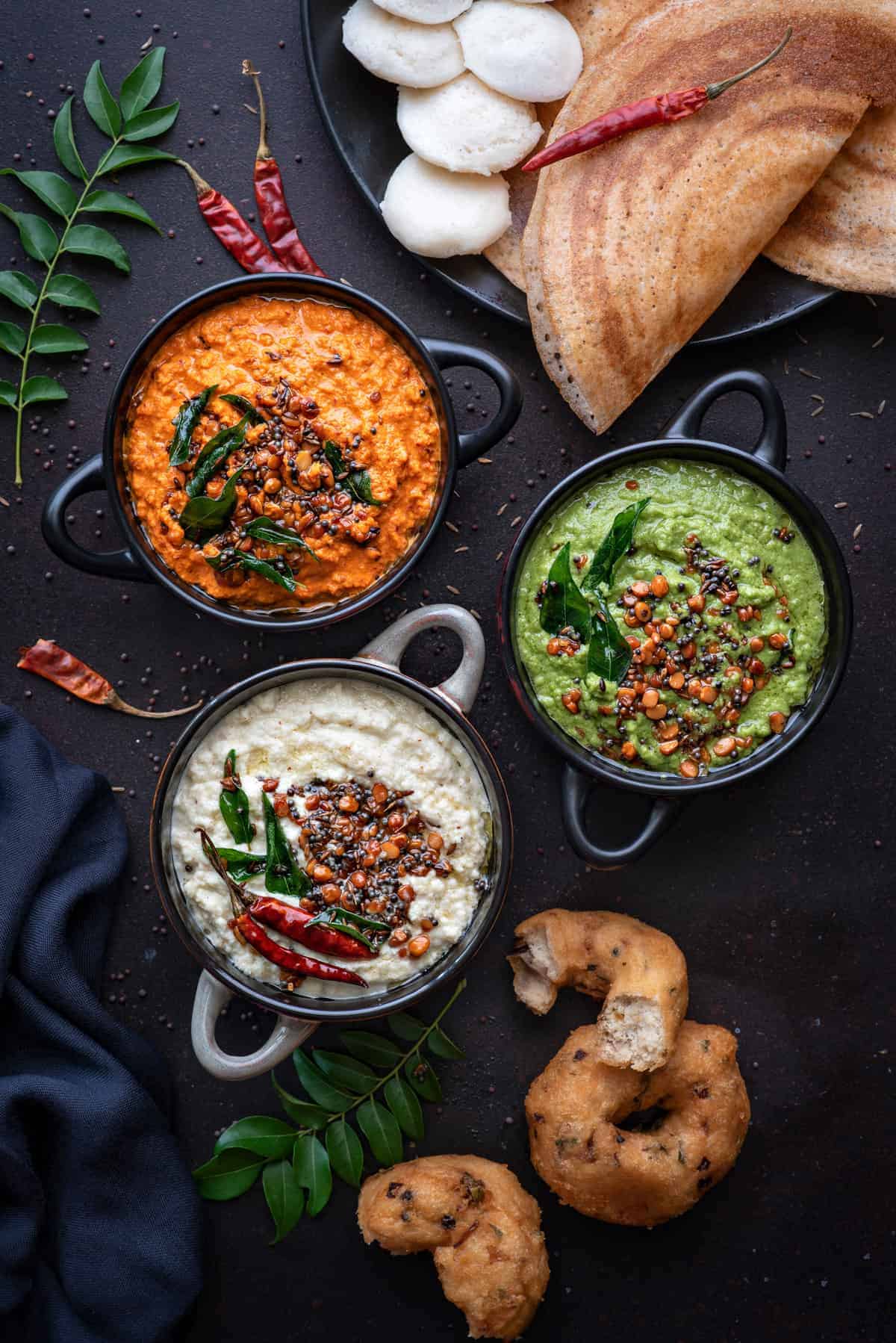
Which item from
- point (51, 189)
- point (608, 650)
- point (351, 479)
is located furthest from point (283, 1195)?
point (51, 189)

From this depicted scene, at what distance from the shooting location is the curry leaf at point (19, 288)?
3.22 m

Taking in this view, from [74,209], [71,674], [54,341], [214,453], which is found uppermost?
[74,209]

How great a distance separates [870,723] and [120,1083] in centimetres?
280

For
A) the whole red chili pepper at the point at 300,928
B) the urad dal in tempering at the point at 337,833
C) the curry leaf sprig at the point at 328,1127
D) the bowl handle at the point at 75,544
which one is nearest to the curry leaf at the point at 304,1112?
the curry leaf sprig at the point at 328,1127

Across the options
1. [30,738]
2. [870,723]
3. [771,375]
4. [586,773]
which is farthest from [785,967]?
[30,738]

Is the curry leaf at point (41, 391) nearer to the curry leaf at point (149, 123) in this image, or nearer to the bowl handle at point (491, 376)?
the curry leaf at point (149, 123)

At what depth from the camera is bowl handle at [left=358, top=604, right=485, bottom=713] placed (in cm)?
301

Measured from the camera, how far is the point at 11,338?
129 inches

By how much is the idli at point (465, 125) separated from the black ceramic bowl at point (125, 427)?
57cm

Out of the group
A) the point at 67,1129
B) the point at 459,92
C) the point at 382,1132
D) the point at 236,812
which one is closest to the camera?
the point at 236,812

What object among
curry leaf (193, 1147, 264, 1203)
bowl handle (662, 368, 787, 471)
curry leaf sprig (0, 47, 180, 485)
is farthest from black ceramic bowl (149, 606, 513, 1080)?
curry leaf sprig (0, 47, 180, 485)

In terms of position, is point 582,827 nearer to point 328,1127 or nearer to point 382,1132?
point 382,1132

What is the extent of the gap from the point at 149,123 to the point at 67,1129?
3295mm

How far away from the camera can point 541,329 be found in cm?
306
